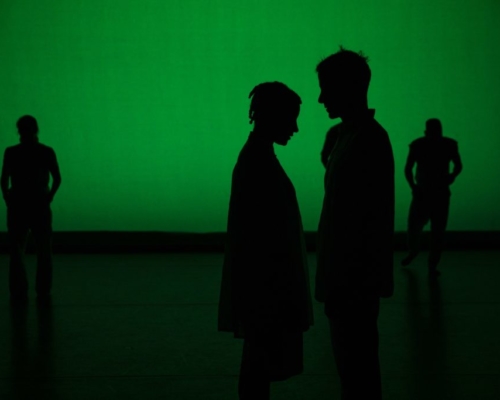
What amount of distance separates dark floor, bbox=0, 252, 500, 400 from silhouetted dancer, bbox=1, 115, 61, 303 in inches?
13.0

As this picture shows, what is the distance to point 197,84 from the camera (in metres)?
11.0

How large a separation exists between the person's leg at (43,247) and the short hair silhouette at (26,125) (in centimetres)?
69

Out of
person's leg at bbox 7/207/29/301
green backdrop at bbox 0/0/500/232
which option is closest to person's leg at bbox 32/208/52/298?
person's leg at bbox 7/207/29/301

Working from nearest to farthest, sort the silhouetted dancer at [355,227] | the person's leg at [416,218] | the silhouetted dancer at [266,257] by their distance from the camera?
the silhouetted dancer at [355,227]
the silhouetted dancer at [266,257]
the person's leg at [416,218]

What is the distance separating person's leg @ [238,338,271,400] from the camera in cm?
303

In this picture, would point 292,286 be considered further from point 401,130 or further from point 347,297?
point 401,130

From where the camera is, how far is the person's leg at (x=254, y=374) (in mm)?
3029

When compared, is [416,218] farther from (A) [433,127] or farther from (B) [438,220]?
(A) [433,127]

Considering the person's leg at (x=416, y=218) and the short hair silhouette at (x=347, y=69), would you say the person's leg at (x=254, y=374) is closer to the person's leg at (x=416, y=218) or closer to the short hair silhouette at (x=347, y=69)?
the short hair silhouette at (x=347, y=69)

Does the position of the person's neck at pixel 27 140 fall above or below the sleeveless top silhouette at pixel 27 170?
above

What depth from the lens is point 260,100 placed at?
3.07 m

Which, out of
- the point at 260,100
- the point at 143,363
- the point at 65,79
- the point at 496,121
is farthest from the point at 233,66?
the point at 260,100

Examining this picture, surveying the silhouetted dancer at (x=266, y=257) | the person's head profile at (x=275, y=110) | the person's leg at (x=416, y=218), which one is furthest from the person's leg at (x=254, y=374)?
the person's leg at (x=416, y=218)

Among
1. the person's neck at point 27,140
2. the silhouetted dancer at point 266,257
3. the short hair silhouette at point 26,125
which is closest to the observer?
the silhouetted dancer at point 266,257
